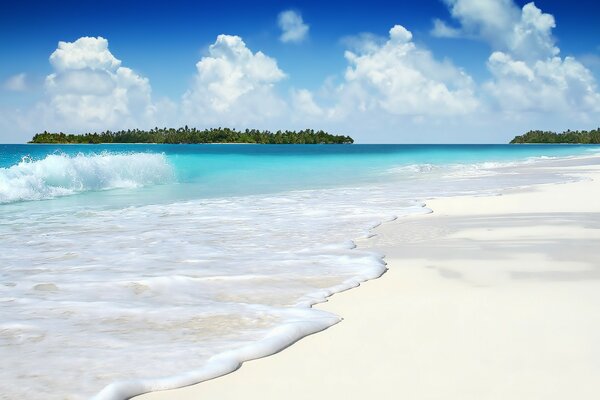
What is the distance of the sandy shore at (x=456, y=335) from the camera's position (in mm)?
3229

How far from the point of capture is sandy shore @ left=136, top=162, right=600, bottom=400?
3.23m

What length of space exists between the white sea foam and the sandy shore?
1448 centimetres

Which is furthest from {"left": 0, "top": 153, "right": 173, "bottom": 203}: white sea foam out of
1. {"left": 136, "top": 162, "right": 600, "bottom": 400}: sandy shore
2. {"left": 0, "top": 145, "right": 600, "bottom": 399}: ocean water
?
{"left": 136, "top": 162, "right": 600, "bottom": 400}: sandy shore

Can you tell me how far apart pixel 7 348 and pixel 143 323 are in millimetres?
932

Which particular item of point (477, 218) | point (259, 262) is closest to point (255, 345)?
point (259, 262)

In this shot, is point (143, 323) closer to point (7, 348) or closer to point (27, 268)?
point (7, 348)

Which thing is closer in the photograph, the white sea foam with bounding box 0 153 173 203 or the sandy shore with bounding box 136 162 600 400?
the sandy shore with bounding box 136 162 600 400

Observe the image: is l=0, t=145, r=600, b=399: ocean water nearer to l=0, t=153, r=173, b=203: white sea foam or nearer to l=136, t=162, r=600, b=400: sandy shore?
l=136, t=162, r=600, b=400: sandy shore

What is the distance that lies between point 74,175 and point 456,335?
72.2 feet

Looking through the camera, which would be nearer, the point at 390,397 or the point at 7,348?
the point at 390,397

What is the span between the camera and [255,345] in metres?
3.92

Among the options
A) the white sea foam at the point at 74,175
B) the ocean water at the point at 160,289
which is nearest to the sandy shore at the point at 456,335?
the ocean water at the point at 160,289

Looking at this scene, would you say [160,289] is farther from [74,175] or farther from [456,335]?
[74,175]

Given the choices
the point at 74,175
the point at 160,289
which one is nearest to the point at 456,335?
the point at 160,289
